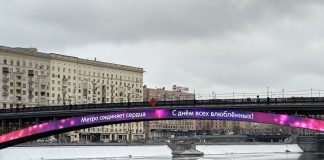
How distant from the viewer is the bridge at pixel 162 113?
7944 cm

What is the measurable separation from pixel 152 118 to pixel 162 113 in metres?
1.90

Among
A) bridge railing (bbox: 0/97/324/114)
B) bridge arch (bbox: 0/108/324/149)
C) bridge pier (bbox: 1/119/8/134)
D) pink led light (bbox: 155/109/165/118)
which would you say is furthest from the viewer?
bridge pier (bbox: 1/119/8/134)

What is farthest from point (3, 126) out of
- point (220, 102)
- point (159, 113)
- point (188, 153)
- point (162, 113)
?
point (188, 153)

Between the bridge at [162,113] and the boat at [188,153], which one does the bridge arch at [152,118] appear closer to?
the bridge at [162,113]

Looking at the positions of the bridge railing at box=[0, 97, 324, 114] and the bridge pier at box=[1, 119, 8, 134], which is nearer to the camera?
the bridge railing at box=[0, 97, 324, 114]

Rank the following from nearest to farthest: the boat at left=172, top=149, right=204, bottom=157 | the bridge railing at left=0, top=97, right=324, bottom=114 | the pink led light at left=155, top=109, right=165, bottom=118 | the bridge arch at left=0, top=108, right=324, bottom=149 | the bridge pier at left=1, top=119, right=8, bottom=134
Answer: the bridge arch at left=0, top=108, right=324, bottom=149 → the bridge railing at left=0, top=97, right=324, bottom=114 → the pink led light at left=155, top=109, right=165, bottom=118 → the bridge pier at left=1, top=119, right=8, bottom=134 → the boat at left=172, top=149, right=204, bottom=157

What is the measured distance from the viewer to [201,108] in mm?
86438

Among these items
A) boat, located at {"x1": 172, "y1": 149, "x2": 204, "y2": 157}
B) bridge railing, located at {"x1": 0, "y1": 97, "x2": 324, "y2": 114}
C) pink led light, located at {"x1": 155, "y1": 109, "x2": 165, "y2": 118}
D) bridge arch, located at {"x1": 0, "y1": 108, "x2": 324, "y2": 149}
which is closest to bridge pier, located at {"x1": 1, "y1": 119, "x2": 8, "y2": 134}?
bridge arch, located at {"x1": 0, "y1": 108, "x2": 324, "y2": 149}

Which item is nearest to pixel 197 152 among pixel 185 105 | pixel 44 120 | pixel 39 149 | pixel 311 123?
pixel 39 149

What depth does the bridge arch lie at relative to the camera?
252 ft

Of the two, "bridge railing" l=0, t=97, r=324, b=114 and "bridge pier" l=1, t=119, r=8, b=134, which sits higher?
"bridge railing" l=0, t=97, r=324, b=114

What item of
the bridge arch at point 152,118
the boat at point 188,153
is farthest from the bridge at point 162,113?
the boat at point 188,153

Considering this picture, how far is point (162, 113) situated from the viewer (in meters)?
88.6

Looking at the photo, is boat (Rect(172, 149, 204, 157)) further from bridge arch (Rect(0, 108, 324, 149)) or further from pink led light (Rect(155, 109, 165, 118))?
pink led light (Rect(155, 109, 165, 118))
